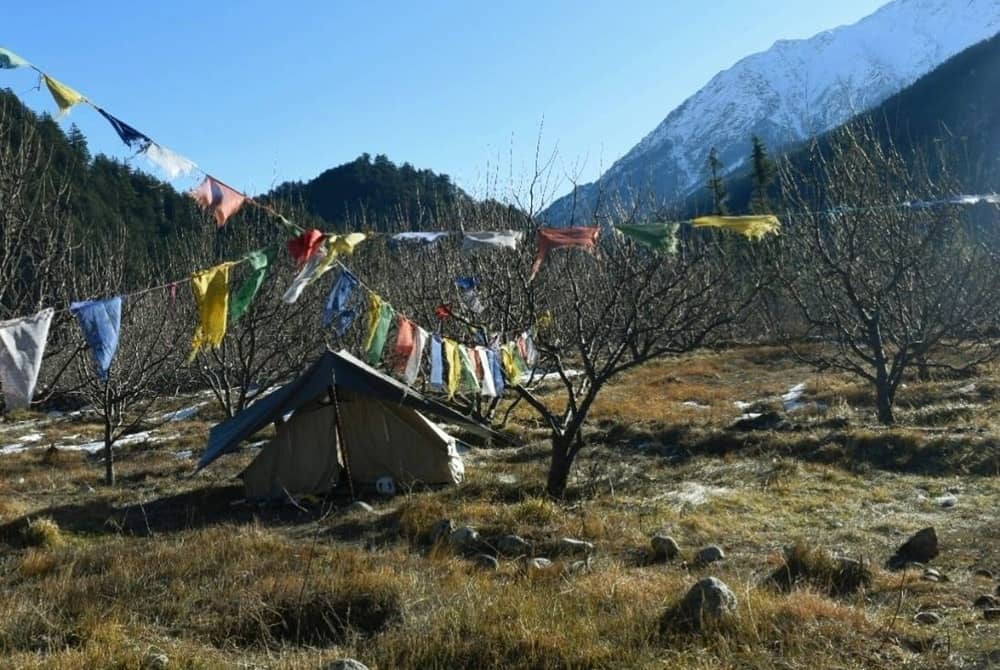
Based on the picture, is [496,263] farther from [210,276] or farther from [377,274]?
[377,274]

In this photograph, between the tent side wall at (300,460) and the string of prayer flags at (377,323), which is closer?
the string of prayer flags at (377,323)

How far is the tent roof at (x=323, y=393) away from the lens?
436 inches

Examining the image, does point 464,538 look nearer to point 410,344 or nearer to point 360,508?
point 410,344

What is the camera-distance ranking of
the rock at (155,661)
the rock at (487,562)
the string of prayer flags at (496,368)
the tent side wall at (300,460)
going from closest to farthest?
the rock at (155,661), the rock at (487,562), the string of prayer flags at (496,368), the tent side wall at (300,460)

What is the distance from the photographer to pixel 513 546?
7.04 m

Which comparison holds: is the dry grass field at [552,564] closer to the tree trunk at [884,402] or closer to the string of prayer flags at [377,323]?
the tree trunk at [884,402]

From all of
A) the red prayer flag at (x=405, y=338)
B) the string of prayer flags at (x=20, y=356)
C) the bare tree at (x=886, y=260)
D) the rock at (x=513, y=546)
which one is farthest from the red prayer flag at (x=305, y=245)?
the bare tree at (x=886, y=260)

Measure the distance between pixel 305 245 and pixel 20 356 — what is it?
2.21 m

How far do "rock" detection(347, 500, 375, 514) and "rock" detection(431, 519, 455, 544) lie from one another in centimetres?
191

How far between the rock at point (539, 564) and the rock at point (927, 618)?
2.44m

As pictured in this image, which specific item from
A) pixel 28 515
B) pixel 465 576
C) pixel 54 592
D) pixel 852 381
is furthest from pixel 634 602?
pixel 852 381

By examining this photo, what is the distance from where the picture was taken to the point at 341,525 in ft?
29.0

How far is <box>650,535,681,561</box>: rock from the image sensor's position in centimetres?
662

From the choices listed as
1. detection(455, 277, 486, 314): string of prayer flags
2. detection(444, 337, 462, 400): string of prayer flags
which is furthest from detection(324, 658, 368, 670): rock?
detection(455, 277, 486, 314): string of prayer flags
